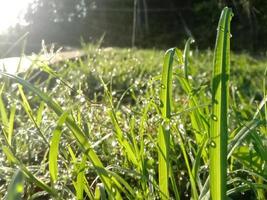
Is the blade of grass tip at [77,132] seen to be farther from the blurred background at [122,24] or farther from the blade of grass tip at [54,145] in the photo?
the blurred background at [122,24]

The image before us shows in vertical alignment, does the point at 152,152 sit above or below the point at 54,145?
below

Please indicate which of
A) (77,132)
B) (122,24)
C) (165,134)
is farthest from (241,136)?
(122,24)

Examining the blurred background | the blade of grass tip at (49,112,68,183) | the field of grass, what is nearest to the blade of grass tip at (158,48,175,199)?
the field of grass

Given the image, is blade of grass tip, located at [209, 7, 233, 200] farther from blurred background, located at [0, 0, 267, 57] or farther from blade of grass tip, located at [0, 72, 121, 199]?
blurred background, located at [0, 0, 267, 57]

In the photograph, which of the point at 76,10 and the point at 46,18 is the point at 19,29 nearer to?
the point at 46,18

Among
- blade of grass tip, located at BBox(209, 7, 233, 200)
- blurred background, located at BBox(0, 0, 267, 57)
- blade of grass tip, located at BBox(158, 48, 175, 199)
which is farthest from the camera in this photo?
blurred background, located at BBox(0, 0, 267, 57)

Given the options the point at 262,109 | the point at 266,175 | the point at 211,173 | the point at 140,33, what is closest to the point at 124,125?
the point at 262,109

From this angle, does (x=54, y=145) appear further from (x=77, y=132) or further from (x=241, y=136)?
(x=241, y=136)
